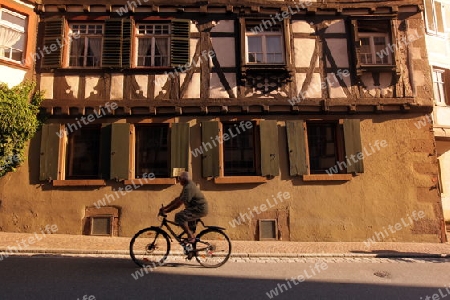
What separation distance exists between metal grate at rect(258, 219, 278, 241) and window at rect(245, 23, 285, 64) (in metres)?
4.64

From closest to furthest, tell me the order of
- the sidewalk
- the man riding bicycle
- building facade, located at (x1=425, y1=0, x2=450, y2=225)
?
1. the man riding bicycle
2. the sidewalk
3. building facade, located at (x1=425, y1=0, x2=450, y2=225)

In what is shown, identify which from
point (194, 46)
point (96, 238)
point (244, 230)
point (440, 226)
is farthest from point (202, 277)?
point (440, 226)

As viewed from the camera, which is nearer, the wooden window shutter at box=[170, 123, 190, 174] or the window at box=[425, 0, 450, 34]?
the wooden window shutter at box=[170, 123, 190, 174]

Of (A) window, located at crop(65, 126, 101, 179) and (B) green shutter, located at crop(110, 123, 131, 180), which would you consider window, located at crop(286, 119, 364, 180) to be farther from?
(A) window, located at crop(65, 126, 101, 179)

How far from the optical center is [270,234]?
8727 millimetres

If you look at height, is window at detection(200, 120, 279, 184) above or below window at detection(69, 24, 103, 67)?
below

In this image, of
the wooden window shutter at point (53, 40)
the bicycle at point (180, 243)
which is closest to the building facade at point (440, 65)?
the bicycle at point (180, 243)

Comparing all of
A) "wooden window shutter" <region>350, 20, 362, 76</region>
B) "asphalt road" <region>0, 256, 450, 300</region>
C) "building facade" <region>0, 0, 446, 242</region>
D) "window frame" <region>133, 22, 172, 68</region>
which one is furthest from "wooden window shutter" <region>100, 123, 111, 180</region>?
"wooden window shutter" <region>350, 20, 362, 76</region>

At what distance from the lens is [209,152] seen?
8.94 m

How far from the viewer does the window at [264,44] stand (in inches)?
378

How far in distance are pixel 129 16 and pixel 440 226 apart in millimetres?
10604

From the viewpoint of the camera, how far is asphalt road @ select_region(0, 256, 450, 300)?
442 centimetres

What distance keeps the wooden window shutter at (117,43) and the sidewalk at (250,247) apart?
481 centimetres

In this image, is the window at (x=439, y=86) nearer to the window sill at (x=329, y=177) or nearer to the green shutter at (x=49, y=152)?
the window sill at (x=329, y=177)
